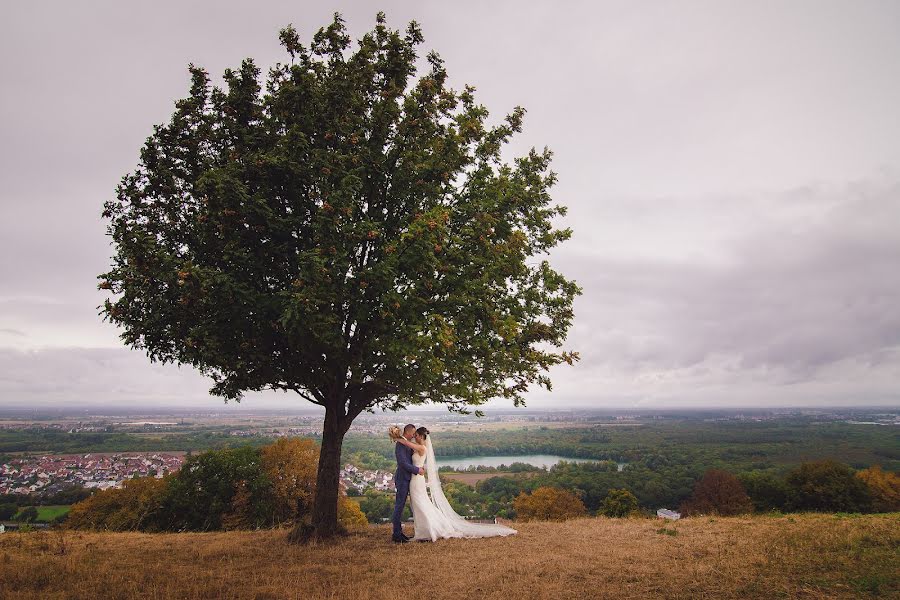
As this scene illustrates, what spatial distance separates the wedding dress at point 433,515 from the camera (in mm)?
14273

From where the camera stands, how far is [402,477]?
14.9 meters

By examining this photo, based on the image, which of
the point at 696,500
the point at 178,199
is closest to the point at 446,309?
the point at 178,199

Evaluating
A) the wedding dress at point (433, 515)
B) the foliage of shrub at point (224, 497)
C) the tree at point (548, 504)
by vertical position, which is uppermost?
the wedding dress at point (433, 515)

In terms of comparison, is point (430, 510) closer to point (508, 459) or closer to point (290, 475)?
point (290, 475)

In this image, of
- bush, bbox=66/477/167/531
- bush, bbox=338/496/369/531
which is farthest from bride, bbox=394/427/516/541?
bush, bbox=66/477/167/531

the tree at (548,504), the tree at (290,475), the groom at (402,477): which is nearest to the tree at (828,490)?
the tree at (548,504)

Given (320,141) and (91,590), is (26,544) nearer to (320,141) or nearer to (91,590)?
(91,590)

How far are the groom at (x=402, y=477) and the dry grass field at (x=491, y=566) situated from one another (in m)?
0.78

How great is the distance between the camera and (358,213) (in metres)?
14.1

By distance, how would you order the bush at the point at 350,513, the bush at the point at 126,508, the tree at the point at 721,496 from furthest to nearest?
the tree at the point at 721,496 → the bush at the point at 350,513 → the bush at the point at 126,508

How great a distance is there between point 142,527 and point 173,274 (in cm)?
3806

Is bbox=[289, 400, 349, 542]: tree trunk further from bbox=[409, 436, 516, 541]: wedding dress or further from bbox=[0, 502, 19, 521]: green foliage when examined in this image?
bbox=[0, 502, 19, 521]: green foliage

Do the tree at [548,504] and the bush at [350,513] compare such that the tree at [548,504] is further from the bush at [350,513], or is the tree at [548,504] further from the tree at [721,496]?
the bush at [350,513]

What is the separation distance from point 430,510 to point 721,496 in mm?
46223
